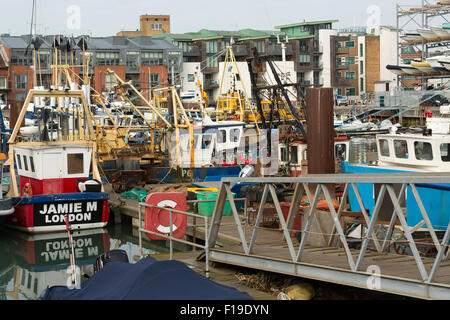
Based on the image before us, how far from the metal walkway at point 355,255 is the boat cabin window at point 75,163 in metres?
11.9

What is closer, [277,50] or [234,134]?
[234,134]

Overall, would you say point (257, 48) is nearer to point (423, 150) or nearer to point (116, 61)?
point (116, 61)

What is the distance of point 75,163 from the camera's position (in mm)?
24922

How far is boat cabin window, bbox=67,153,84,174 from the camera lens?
24.8 meters

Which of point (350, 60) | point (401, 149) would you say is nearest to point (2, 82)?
point (350, 60)

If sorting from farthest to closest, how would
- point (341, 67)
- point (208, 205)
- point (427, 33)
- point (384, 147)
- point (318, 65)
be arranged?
point (341, 67)
point (318, 65)
point (427, 33)
point (208, 205)
point (384, 147)

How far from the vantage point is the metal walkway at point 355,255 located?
995 cm

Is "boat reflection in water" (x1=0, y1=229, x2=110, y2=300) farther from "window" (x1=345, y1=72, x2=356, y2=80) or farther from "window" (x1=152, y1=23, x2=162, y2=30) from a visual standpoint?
"window" (x1=152, y1=23, x2=162, y2=30)

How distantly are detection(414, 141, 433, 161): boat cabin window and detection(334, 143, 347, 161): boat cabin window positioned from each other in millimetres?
8519

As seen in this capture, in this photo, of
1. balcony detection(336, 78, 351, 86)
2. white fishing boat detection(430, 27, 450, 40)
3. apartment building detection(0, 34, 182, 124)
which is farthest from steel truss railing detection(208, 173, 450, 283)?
balcony detection(336, 78, 351, 86)

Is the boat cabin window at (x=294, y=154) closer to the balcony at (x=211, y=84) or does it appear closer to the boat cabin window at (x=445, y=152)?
the boat cabin window at (x=445, y=152)

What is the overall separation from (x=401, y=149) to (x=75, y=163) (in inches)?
439

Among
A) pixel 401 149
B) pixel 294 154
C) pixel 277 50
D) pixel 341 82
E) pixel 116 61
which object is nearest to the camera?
pixel 401 149
